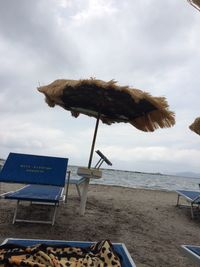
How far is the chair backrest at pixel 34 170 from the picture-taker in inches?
215

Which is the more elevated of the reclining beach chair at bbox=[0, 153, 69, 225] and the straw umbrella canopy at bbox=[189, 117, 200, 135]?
the straw umbrella canopy at bbox=[189, 117, 200, 135]

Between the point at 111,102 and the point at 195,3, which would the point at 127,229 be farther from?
the point at 195,3

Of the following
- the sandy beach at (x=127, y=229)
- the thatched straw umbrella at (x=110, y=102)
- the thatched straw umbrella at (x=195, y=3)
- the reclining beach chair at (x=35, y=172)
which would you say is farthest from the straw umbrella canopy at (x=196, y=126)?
the reclining beach chair at (x=35, y=172)

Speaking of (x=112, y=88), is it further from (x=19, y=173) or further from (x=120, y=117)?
(x=19, y=173)

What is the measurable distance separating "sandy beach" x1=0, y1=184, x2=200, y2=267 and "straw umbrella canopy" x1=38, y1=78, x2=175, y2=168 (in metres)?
1.20

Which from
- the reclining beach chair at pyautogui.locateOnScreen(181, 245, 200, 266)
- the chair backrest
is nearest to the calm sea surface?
the chair backrest

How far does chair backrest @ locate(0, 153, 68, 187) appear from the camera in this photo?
546 cm

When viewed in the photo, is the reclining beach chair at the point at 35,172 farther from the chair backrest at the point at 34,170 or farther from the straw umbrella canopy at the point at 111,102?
the straw umbrella canopy at the point at 111,102

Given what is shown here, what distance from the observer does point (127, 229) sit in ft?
17.9

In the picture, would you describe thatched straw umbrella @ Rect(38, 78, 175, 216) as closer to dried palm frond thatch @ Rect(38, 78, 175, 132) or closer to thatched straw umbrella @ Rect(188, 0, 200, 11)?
dried palm frond thatch @ Rect(38, 78, 175, 132)

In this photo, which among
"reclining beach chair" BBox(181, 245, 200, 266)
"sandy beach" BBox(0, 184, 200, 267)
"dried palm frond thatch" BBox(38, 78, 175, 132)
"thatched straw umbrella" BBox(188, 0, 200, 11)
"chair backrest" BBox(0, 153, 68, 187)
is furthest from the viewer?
"chair backrest" BBox(0, 153, 68, 187)

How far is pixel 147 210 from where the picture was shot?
7473mm

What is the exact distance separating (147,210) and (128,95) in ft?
A: 10.9

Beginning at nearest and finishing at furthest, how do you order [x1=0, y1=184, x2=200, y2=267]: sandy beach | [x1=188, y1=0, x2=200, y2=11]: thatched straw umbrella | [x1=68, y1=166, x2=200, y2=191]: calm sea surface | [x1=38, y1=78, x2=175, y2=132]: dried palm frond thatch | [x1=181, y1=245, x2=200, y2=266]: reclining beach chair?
1. [x1=181, y1=245, x2=200, y2=266]: reclining beach chair
2. [x1=188, y1=0, x2=200, y2=11]: thatched straw umbrella
3. [x1=0, y1=184, x2=200, y2=267]: sandy beach
4. [x1=38, y1=78, x2=175, y2=132]: dried palm frond thatch
5. [x1=68, y1=166, x2=200, y2=191]: calm sea surface
